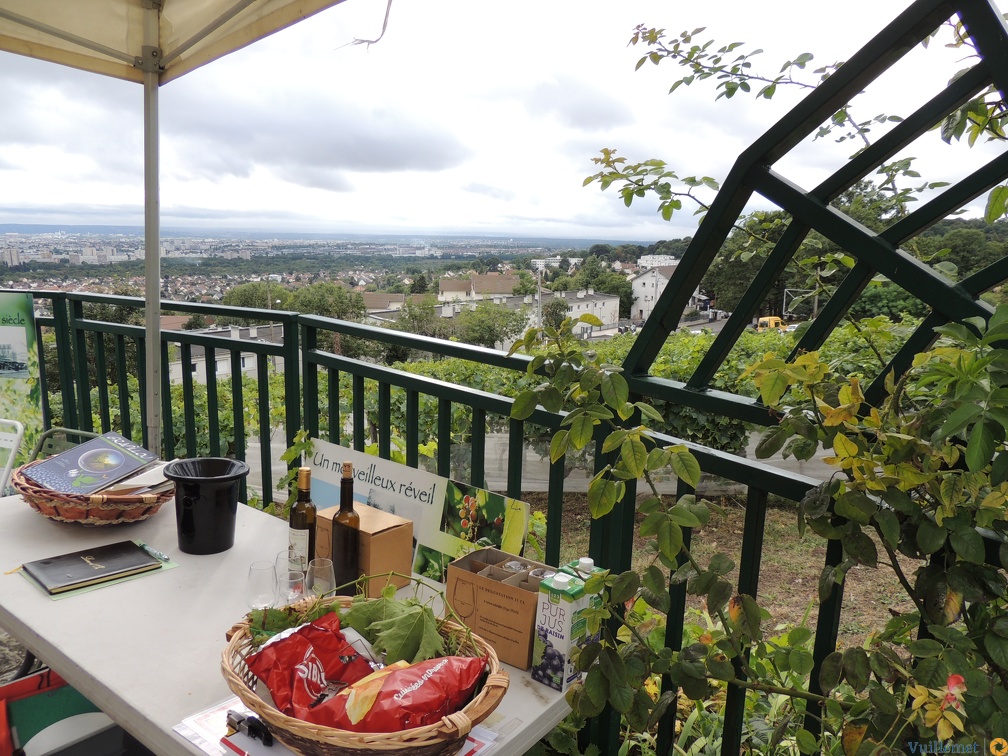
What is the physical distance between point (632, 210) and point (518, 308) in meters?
1.25

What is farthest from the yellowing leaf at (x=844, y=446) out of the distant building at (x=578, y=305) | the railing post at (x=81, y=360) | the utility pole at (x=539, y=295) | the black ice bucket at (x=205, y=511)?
the railing post at (x=81, y=360)

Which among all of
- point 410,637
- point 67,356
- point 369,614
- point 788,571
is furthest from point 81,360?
point 788,571

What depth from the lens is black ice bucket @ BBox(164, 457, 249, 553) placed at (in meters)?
1.59

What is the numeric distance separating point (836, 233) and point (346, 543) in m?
1.16

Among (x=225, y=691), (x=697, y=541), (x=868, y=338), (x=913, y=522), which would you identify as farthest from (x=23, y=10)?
(x=697, y=541)

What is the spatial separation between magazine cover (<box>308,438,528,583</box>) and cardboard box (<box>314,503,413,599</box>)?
0.08 metres

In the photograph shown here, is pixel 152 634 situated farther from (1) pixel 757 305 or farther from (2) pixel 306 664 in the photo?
(1) pixel 757 305

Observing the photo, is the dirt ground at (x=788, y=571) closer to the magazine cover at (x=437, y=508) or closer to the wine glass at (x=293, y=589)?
Result: the magazine cover at (x=437, y=508)

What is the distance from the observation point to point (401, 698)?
0.92 meters

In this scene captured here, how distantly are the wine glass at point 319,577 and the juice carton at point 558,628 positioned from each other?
43 cm

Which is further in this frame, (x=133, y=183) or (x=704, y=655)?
(x=133, y=183)

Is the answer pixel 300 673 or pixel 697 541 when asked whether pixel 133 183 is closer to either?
pixel 300 673

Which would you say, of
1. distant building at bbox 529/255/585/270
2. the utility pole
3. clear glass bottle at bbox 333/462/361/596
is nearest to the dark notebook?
clear glass bottle at bbox 333/462/361/596

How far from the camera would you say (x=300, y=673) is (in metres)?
1.00
